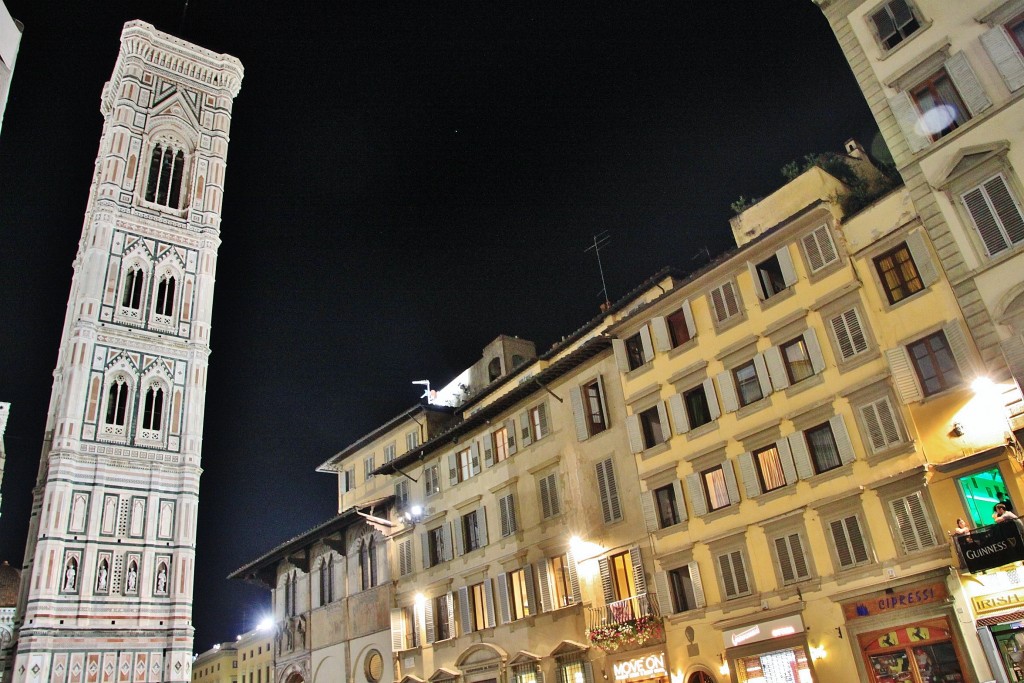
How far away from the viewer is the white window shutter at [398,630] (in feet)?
109

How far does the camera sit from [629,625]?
23.8m

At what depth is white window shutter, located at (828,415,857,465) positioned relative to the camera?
66.3 feet

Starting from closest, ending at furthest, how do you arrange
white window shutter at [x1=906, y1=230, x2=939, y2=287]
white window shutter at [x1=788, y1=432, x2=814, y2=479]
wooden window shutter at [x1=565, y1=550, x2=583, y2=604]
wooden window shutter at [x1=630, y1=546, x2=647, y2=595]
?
white window shutter at [x1=906, y1=230, x2=939, y2=287]
white window shutter at [x1=788, y1=432, x2=814, y2=479]
wooden window shutter at [x1=630, y1=546, x2=647, y2=595]
wooden window shutter at [x1=565, y1=550, x2=583, y2=604]

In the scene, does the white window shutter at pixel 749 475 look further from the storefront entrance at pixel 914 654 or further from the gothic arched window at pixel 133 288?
the gothic arched window at pixel 133 288

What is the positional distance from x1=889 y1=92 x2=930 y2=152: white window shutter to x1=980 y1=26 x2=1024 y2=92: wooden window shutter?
2.00 m

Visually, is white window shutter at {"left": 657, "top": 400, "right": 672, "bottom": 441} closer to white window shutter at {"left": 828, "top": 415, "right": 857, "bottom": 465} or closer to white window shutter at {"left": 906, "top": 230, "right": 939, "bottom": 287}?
white window shutter at {"left": 828, "top": 415, "right": 857, "bottom": 465}

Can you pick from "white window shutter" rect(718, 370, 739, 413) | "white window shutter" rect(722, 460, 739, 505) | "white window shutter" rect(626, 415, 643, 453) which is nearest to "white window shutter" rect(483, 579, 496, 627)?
"white window shutter" rect(626, 415, 643, 453)

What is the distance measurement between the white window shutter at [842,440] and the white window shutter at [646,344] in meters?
6.99

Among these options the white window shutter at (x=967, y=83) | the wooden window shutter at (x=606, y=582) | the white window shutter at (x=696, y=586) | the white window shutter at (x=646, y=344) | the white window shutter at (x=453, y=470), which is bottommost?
the white window shutter at (x=696, y=586)

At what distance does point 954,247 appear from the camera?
59.0ft

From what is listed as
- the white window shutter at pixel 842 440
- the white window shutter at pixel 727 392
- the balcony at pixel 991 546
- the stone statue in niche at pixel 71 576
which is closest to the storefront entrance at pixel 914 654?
Answer: the balcony at pixel 991 546

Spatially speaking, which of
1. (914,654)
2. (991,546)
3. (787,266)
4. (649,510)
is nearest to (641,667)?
(649,510)

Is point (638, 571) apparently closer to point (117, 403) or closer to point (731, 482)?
point (731, 482)

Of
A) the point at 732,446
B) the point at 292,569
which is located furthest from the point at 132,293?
the point at 732,446
